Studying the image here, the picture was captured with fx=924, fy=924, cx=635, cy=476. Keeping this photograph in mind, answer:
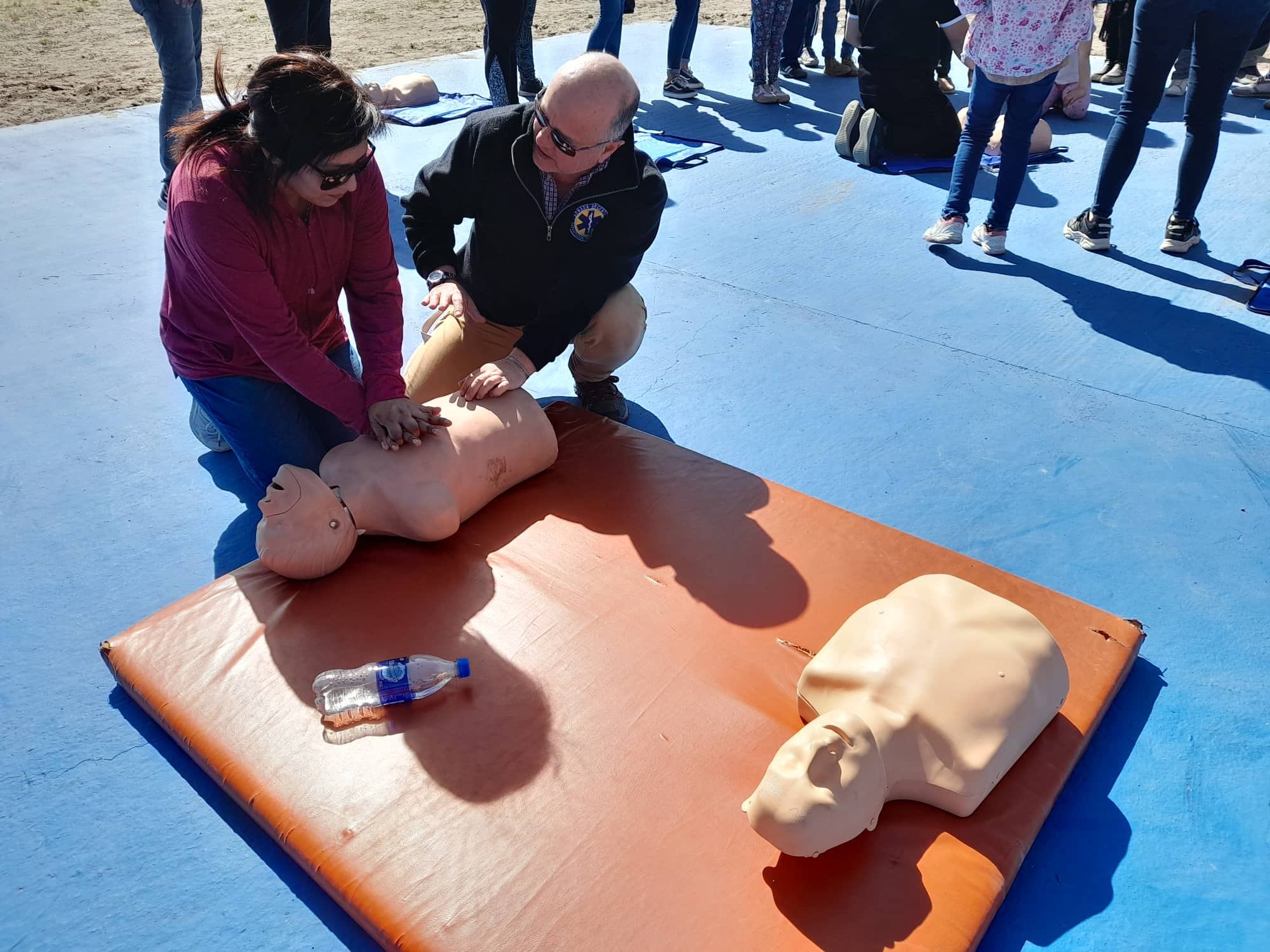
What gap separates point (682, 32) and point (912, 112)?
1946 mm

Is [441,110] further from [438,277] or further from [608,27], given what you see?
[438,277]

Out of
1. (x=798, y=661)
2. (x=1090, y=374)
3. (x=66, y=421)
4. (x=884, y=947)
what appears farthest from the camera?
(x=1090, y=374)

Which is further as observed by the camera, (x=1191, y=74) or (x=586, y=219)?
(x=1191, y=74)

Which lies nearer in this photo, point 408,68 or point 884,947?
point 884,947

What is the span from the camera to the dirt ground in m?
6.04

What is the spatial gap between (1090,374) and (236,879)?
2.75 metres

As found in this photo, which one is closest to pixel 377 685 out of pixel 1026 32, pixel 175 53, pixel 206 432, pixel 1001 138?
pixel 206 432

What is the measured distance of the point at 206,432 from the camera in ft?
8.34

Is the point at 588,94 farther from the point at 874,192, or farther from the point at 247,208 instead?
the point at 874,192

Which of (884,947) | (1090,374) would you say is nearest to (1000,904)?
(884,947)

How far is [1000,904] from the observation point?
→ 146 centimetres

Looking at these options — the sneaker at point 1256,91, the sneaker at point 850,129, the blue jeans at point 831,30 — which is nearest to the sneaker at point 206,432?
the sneaker at point 850,129

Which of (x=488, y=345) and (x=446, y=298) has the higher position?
(x=446, y=298)

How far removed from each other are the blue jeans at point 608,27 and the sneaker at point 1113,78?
3.37 m
